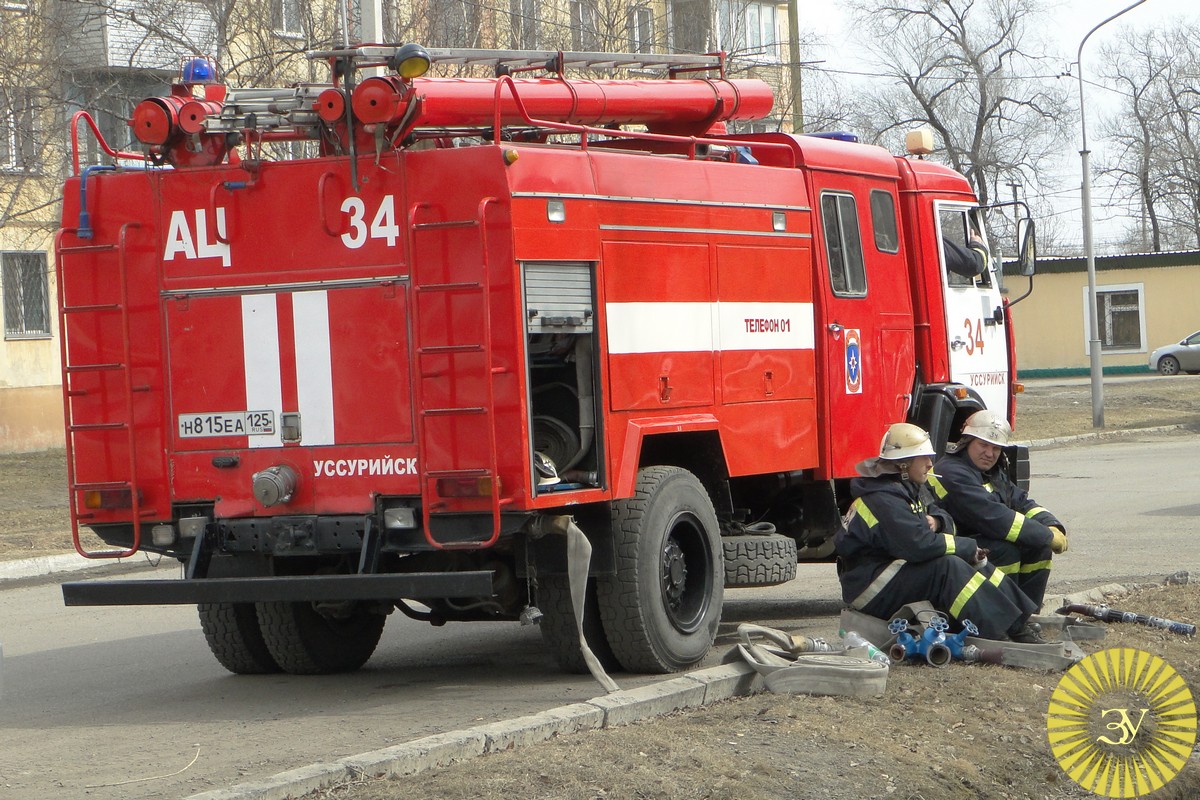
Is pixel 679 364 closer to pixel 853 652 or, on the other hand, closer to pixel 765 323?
pixel 765 323

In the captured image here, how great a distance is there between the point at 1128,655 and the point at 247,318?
4403 mm

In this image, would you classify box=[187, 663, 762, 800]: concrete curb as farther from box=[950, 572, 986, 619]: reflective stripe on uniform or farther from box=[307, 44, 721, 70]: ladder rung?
box=[307, 44, 721, 70]: ladder rung

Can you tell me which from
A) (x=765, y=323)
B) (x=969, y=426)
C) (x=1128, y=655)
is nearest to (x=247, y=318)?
(x=765, y=323)

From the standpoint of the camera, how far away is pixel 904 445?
814 cm

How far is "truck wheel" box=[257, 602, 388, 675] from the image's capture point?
896 centimetres

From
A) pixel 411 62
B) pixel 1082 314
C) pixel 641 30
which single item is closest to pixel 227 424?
pixel 411 62

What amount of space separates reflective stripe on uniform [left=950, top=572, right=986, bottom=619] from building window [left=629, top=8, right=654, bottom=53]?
57.7ft

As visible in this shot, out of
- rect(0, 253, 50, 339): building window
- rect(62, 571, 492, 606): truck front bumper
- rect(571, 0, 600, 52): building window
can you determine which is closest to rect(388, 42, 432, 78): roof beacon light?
rect(62, 571, 492, 606): truck front bumper

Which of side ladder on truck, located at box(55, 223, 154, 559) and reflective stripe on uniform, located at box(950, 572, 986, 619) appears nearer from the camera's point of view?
reflective stripe on uniform, located at box(950, 572, 986, 619)

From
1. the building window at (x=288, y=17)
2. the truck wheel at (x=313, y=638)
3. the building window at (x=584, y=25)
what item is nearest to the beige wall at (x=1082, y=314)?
the building window at (x=584, y=25)

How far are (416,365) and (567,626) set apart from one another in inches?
61.0

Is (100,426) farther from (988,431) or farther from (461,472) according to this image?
(988,431)

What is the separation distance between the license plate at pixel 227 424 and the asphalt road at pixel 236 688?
137 cm

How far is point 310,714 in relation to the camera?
7.83 m
